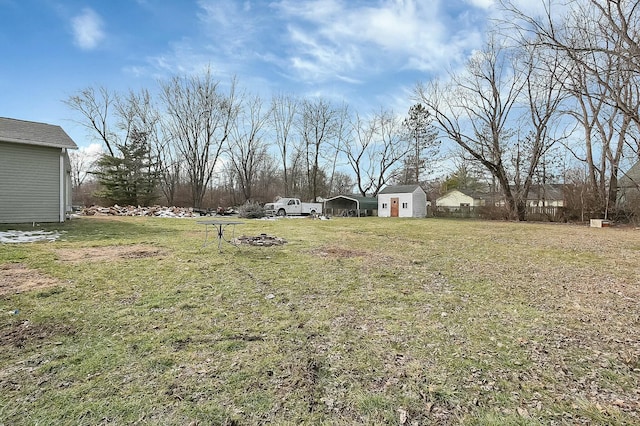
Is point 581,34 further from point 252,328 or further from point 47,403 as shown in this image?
point 47,403

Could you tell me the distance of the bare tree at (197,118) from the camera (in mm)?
28812

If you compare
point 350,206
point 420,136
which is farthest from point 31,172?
point 420,136

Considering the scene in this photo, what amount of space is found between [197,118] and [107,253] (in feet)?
83.7

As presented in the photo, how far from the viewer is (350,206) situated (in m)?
A: 29.9

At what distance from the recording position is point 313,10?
9.91 m

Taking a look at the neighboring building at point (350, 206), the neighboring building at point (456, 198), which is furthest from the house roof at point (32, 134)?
the neighboring building at point (456, 198)

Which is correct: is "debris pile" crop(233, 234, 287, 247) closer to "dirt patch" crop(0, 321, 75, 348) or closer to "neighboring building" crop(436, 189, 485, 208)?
"dirt patch" crop(0, 321, 75, 348)

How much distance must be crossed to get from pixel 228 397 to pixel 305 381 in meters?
0.52

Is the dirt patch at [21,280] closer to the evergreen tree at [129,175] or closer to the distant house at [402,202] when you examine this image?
the evergreen tree at [129,175]

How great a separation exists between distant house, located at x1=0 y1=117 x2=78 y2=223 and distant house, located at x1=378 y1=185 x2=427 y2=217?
21.9 metres

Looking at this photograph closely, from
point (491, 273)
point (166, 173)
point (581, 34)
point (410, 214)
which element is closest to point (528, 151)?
point (410, 214)

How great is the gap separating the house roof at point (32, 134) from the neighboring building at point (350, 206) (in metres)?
19.9

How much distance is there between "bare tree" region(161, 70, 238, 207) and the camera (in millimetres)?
28812

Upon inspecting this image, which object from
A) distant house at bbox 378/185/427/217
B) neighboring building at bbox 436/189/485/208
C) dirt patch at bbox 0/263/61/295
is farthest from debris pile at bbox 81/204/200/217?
neighboring building at bbox 436/189/485/208
